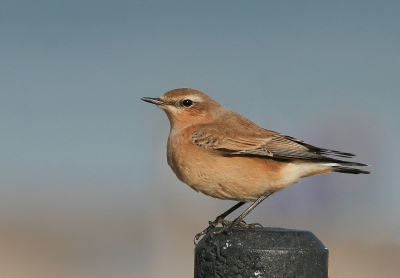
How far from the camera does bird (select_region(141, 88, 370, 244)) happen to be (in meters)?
6.40

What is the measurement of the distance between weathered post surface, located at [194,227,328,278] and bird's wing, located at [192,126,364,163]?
2.52 m

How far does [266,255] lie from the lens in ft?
12.6

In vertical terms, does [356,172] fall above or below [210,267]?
above

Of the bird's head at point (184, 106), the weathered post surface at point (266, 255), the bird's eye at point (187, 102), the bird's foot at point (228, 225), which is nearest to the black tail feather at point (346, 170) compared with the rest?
the bird's foot at point (228, 225)

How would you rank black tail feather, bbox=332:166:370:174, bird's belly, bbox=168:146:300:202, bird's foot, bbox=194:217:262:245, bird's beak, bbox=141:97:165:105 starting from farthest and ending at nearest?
bird's beak, bbox=141:97:165:105, bird's belly, bbox=168:146:300:202, black tail feather, bbox=332:166:370:174, bird's foot, bbox=194:217:262:245

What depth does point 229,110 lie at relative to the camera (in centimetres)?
790

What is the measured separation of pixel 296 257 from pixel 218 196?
2.65 m

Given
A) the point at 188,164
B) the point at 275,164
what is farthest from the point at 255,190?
the point at 188,164

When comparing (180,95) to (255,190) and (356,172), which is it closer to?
(255,190)

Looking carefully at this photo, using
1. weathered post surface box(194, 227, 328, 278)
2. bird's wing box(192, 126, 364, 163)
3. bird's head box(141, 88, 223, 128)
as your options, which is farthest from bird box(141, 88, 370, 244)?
weathered post surface box(194, 227, 328, 278)

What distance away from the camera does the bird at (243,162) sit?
21.0 feet

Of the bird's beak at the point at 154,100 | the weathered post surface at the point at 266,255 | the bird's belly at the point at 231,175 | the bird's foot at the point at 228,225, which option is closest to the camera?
the weathered post surface at the point at 266,255

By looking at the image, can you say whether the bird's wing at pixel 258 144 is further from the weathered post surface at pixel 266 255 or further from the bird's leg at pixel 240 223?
the weathered post surface at pixel 266 255

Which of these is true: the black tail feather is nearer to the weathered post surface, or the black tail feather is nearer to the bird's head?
the bird's head
